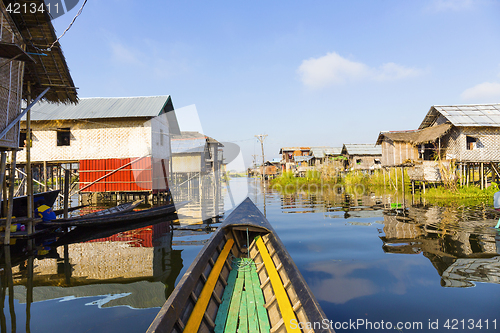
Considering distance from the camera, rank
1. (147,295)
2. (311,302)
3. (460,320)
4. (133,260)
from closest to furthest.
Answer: (311,302)
(460,320)
(147,295)
(133,260)

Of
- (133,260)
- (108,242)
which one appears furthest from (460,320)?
(108,242)

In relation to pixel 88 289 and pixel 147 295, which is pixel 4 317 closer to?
pixel 88 289

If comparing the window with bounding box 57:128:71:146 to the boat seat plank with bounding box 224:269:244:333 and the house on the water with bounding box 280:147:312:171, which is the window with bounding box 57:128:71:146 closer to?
the boat seat plank with bounding box 224:269:244:333

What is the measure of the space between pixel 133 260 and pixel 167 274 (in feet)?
4.58

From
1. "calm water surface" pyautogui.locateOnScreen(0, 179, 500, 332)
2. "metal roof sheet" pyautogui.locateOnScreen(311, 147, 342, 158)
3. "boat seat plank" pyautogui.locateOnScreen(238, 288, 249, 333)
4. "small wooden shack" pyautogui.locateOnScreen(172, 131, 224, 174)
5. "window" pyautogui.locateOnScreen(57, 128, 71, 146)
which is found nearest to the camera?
"boat seat plank" pyautogui.locateOnScreen(238, 288, 249, 333)

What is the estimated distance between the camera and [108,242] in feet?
26.1

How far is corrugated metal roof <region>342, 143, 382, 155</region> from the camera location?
30.5 m

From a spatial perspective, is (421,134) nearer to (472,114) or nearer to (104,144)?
(472,114)

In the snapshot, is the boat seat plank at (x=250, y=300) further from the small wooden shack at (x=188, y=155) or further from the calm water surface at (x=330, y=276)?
the small wooden shack at (x=188, y=155)

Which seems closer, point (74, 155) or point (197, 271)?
point (197, 271)

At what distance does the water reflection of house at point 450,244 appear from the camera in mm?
4695

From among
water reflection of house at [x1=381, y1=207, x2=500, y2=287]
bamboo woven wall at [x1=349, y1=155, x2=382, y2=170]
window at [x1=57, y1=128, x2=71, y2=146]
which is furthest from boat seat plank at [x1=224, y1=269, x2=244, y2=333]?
bamboo woven wall at [x1=349, y1=155, x2=382, y2=170]

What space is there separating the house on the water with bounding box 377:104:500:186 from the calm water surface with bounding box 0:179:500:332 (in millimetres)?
9030

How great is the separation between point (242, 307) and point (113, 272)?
3.27 metres
